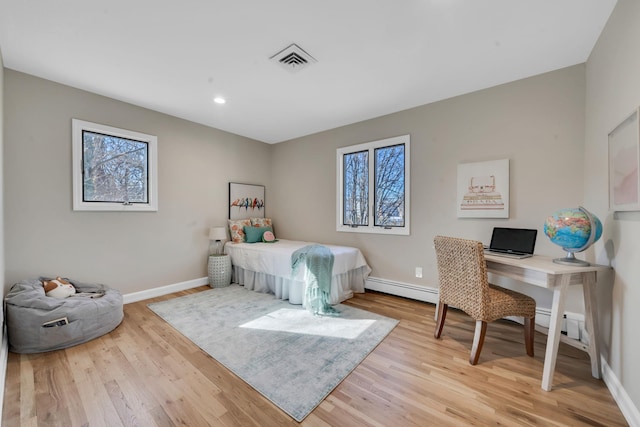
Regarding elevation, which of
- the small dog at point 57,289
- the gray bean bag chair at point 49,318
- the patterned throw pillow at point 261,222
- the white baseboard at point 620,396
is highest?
the patterned throw pillow at point 261,222

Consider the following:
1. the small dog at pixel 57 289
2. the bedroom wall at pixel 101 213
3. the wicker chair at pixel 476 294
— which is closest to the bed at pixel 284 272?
the bedroom wall at pixel 101 213

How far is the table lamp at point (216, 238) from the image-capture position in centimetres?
383

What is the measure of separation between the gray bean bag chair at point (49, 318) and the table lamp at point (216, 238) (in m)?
1.56

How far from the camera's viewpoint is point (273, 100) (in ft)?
10.0

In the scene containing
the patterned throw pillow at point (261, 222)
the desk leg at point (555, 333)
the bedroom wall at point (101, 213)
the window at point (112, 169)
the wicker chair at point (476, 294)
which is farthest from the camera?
the patterned throw pillow at point (261, 222)

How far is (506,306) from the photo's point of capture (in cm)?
191

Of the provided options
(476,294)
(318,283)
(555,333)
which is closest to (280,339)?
(318,283)

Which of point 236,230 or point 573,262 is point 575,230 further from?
point 236,230

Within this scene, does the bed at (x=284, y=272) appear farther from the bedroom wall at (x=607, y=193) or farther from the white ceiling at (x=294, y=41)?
the bedroom wall at (x=607, y=193)

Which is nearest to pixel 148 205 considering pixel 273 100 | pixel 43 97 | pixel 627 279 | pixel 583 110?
pixel 43 97

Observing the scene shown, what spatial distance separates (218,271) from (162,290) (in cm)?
73

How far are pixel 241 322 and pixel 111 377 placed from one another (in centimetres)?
106

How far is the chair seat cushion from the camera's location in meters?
1.89

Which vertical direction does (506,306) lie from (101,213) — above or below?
below
